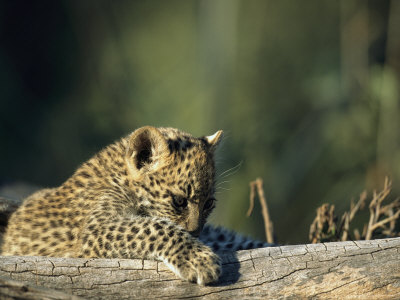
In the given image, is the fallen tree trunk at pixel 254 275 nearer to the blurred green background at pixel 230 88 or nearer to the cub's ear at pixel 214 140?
the cub's ear at pixel 214 140

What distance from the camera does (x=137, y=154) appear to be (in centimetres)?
627

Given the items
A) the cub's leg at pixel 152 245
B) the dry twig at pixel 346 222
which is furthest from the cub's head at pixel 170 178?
the dry twig at pixel 346 222

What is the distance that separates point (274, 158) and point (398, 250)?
937 centimetres

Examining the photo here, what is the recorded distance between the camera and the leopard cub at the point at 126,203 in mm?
5590

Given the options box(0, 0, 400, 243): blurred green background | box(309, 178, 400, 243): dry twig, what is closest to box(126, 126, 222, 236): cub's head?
box(309, 178, 400, 243): dry twig

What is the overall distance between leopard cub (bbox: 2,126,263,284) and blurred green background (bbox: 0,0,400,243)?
4726 millimetres

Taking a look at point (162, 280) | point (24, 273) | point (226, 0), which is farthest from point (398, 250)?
point (226, 0)

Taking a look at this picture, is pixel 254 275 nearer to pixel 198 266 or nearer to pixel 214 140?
pixel 198 266

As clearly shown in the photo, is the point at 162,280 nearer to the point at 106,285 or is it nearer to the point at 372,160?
the point at 106,285

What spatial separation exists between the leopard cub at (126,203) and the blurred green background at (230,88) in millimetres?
4726

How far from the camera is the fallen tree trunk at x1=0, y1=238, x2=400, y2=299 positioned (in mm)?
4934

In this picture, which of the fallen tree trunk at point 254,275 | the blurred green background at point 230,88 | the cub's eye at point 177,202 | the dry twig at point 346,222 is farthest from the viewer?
the blurred green background at point 230,88

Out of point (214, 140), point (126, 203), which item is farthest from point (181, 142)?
point (126, 203)

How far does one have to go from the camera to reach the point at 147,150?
630cm
